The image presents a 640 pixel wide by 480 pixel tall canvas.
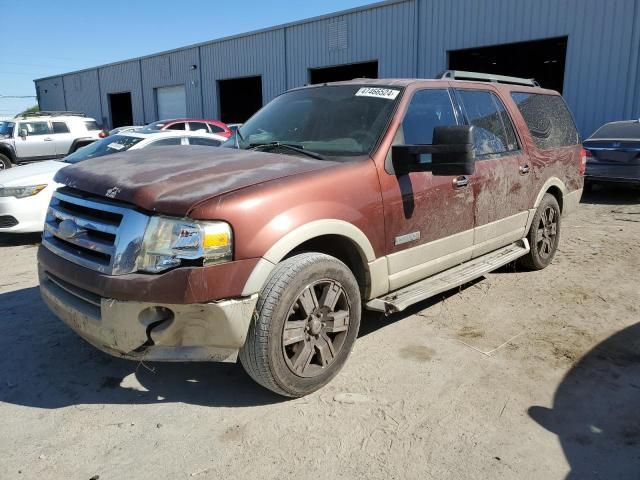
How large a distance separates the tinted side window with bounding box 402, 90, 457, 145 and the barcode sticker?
146mm

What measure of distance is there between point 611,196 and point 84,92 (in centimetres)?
3719

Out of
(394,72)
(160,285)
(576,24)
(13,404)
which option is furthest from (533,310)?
(394,72)

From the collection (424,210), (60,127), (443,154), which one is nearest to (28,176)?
(424,210)

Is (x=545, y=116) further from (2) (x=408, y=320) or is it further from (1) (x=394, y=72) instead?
(1) (x=394, y=72)

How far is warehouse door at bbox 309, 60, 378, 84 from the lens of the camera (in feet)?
67.5

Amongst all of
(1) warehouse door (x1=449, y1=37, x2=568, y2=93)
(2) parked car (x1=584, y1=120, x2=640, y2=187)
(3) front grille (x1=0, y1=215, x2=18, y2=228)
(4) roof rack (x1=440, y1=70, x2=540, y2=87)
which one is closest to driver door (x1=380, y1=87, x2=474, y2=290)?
(4) roof rack (x1=440, y1=70, x2=540, y2=87)

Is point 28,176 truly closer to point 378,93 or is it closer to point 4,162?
point 378,93

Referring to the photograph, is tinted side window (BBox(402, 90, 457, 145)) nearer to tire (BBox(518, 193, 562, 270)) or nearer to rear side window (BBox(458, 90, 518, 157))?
rear side window (BBox(458, 90, 518, 157))

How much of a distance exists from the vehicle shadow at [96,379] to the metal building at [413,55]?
13347 millimetres

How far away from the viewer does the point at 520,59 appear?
21.4m

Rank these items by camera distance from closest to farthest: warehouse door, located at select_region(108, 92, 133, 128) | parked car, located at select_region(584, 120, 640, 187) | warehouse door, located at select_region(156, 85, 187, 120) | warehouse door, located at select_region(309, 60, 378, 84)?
parked car, located at select_region(584, 120, 640, 187)
warehouse door, located at select_region(309, 60, 378, 84)
warehouse door, located at select_region(156, 85, 187, 120)
warehouse door, located at select_region(108, 92, 133, 128)

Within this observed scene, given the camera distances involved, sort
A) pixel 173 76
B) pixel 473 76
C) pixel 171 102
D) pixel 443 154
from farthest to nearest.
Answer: pixel 171 102, pixel 173 76, pixel 473 76, pixel 443 154

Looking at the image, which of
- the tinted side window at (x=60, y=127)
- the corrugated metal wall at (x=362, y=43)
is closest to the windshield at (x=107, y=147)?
the tinted side window at (x=60, y=127)

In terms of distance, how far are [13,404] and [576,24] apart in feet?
49.1
